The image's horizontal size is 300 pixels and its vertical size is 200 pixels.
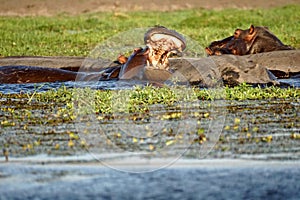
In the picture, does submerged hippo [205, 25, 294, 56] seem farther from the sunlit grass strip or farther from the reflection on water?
the sunlit grass strip

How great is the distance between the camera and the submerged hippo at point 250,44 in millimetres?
11508

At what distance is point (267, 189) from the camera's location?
436 cm

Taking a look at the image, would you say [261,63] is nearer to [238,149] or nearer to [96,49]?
[96,49]

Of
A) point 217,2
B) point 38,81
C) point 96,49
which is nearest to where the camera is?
point 38,81

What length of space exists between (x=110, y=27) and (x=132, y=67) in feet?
26.7

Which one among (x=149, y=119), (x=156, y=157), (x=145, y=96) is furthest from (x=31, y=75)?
(x=156, y=157)

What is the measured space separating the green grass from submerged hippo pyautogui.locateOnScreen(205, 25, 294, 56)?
2.14m

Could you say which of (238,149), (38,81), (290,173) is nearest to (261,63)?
(38,81)

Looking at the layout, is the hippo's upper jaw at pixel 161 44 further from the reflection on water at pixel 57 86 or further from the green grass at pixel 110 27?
the green grass at pixel 110 27

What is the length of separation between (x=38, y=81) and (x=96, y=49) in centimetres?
399

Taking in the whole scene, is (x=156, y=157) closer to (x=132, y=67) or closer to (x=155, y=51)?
(x=155, y=51)

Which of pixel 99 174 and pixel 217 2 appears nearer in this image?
pixel 99 174

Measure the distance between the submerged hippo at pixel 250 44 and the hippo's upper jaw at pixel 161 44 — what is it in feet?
6.78

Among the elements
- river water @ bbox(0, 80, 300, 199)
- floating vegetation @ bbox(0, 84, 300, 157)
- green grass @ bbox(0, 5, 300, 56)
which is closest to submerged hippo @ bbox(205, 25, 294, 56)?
green grass @ bbox(0, 5, 300, 56)
